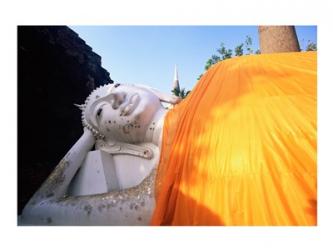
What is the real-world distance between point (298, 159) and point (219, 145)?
0.30m

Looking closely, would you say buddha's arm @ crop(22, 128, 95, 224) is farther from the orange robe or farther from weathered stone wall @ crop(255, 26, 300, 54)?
weathered stone wall @ crop(255, 26, 300, 54)

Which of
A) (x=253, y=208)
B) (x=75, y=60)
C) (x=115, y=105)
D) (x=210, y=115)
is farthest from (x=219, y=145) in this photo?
(x=75, y=60)

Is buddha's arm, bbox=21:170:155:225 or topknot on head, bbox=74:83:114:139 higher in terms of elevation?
topknot on head, bbox=74:83:114:139

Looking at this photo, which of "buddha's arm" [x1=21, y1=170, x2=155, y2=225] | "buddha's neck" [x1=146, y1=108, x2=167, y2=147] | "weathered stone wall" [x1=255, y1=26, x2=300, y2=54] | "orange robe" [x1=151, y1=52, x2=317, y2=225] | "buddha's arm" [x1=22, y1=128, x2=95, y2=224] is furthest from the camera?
"weathered stone wall" [x1=255, y1=26, x2=300, y2=54]

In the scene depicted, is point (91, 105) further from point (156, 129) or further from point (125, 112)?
point (156, 129)

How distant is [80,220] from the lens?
4.74ft

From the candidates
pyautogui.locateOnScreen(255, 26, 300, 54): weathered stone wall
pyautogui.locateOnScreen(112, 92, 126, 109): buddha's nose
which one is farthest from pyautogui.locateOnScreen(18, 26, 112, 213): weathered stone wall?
pyautogui.locateOnScreen(255, 26, 300, 54): weathered stone wall

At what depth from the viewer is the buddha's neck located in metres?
1.62

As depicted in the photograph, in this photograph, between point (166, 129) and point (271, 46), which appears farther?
point (271, 46)

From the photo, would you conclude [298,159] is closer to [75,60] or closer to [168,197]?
[168,197]

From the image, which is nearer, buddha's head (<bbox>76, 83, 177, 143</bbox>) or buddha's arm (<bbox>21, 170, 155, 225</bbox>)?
Answer: buddha's arm (<bbox>21, 170, 155, 225</bbox>)

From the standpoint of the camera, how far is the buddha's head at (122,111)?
5.30 ft

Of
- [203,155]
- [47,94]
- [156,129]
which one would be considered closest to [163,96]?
[156,129]

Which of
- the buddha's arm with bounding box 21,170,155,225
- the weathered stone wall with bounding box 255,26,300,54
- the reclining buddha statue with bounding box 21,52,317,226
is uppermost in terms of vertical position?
the weathered stone wall with bounding box 255,26,300,54
